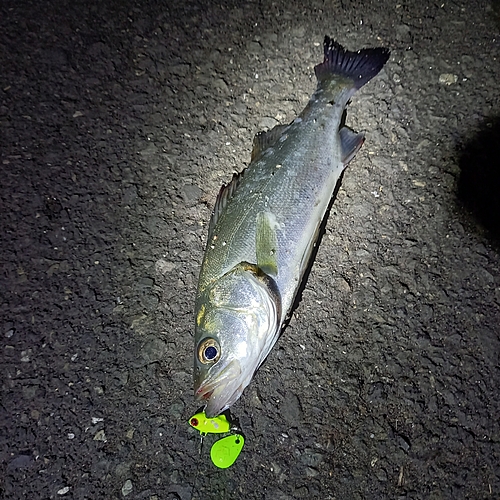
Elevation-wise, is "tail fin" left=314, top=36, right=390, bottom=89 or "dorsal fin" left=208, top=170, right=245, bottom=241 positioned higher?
"tail fin" left=314, top=36, right=390, bottom=89

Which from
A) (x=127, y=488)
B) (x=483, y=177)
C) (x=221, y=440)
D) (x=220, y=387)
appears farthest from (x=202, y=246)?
(x=483, y=177)

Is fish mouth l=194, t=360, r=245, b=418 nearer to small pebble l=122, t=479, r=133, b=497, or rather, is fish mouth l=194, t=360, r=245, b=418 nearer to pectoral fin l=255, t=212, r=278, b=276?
pectoral fin l=255, t=212, r=278, b=276

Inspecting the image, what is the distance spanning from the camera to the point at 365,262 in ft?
9.16

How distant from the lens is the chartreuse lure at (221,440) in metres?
2.42

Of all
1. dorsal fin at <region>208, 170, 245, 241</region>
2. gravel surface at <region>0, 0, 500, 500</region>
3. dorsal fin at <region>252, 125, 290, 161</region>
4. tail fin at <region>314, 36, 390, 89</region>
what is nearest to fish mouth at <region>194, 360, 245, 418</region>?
gravel surface at <region>0, 0, 500, 500</region>

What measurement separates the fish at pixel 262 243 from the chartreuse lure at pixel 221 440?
0.24 meters

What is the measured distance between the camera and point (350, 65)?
2984 mm

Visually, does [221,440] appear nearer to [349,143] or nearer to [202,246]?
[202,246]

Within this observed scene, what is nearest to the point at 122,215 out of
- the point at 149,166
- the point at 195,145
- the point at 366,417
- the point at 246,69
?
the point at 149,166

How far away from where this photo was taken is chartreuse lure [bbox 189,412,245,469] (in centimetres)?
242

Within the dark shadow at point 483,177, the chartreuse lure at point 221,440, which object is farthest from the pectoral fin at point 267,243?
the dark shadow at point 483,177

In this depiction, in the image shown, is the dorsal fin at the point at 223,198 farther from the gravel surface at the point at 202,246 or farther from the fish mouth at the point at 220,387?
the fish mouth at the point at 220,387

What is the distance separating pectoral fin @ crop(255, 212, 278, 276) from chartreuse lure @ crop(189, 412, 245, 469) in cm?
84

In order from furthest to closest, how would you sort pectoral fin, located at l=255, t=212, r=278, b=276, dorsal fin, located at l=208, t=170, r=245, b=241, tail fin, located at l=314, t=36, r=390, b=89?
tail fin, located at l=314, t=36, r=390, b=89, dorsal fin, located at l=208, t=170, r=245, b=241, pectoral fin, located at l=255, t=212, r=278, b=276
